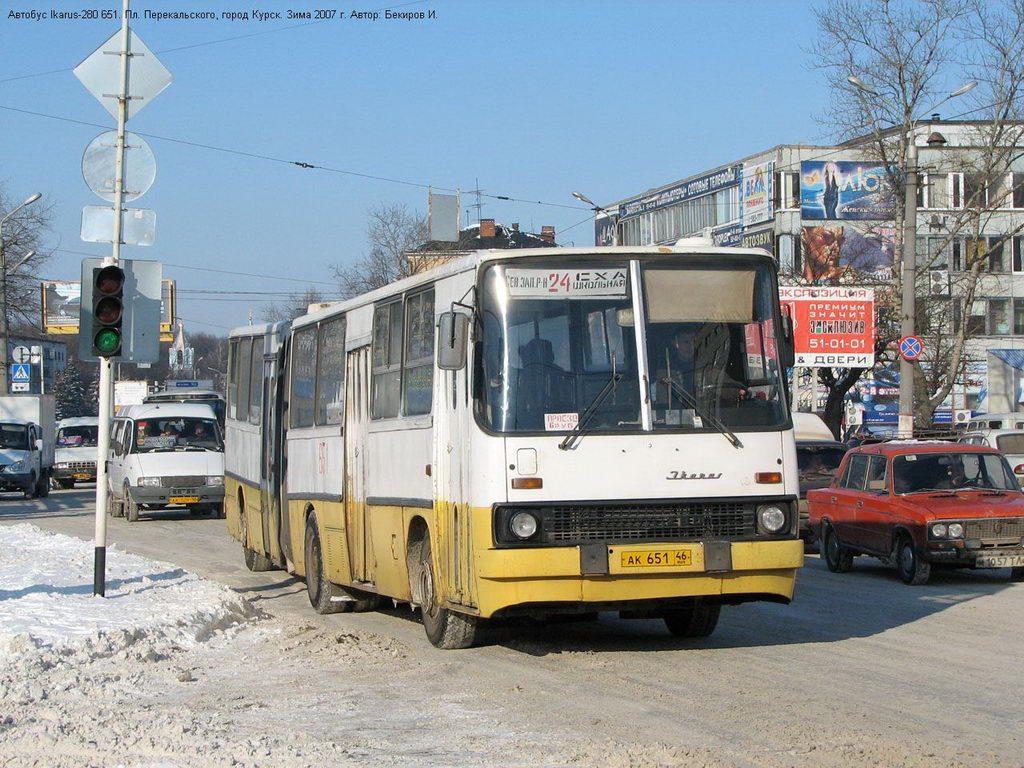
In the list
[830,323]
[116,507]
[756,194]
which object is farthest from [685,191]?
[116,507]

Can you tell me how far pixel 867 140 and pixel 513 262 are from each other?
117 ft

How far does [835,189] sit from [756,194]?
162 inches

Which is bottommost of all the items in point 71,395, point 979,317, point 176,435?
point 176,435

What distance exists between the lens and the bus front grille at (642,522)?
33.3ft

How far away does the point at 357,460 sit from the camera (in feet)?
44.1

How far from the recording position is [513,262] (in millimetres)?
10555

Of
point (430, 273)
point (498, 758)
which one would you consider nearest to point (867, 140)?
point (430, 273)

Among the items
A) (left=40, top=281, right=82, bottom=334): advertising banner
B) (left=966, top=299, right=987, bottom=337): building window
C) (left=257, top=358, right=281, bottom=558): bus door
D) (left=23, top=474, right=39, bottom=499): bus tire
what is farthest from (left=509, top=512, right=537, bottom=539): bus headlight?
(left=40, top=281, right=82, bottom=334): advertising banner

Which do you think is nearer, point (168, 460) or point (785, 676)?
point (785, 676)

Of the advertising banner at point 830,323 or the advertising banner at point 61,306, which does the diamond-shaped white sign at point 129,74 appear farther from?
the advertising banner at point 61,306

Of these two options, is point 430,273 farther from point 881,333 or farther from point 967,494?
point 881,333

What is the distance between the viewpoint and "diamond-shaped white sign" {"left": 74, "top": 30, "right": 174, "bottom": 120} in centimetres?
1403

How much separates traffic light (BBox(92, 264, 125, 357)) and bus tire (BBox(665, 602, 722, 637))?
5.60m

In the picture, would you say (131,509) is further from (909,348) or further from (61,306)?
(61,306)
